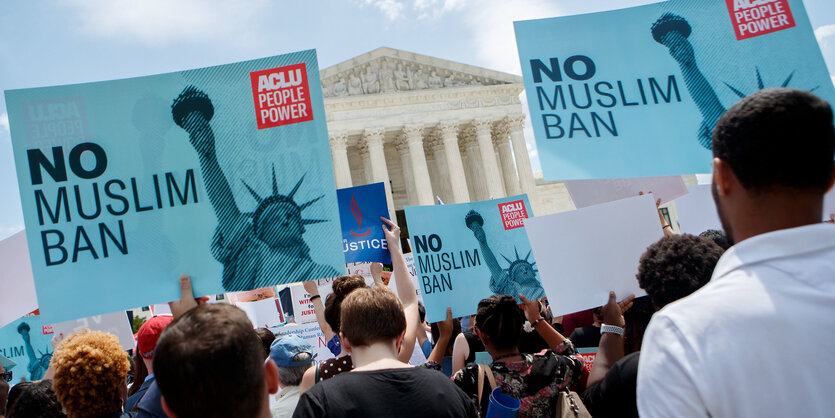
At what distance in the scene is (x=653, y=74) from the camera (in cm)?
420

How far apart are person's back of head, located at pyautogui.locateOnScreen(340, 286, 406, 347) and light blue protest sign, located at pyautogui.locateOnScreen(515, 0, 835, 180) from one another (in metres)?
1.98

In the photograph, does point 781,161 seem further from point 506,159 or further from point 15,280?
point 506,159

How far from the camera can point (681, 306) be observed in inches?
48.3

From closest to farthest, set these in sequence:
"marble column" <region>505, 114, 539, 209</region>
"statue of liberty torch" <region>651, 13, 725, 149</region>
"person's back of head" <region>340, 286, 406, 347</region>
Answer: "person's back of head" <region>340, 286, 406, 347</region> → "statue of liberty torch" <region>651, 13, 725, 149</region> → "marble column" <region>505, 114, 539, 209</region>

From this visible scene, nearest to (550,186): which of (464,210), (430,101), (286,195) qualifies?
(430,101)

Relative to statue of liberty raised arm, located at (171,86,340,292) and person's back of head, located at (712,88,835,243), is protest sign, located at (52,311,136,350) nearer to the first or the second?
statue of liberty raised arm, located at (171,86,340,292)

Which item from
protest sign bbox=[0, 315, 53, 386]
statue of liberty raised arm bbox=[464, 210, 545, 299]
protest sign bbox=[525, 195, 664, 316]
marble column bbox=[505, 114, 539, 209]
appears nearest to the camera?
protest sign bbox=[525, 195, 664, 316]

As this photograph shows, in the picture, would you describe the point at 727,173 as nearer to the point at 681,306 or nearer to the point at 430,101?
the point at 681,306

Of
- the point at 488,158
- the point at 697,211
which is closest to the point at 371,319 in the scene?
the point at 697,211

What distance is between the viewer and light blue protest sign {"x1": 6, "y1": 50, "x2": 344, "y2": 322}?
3428 mm

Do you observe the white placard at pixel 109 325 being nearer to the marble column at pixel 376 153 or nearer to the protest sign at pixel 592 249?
the protest sign at pixel 592 249

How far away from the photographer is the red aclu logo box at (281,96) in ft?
12.5

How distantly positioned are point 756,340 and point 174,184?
3.50 meters

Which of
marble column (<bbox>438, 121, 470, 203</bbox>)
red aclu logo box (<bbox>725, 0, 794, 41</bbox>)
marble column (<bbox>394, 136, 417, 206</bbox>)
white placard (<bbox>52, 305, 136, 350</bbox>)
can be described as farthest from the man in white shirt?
marble column (<bbox>394, 136, 417, 206</bbox>)
